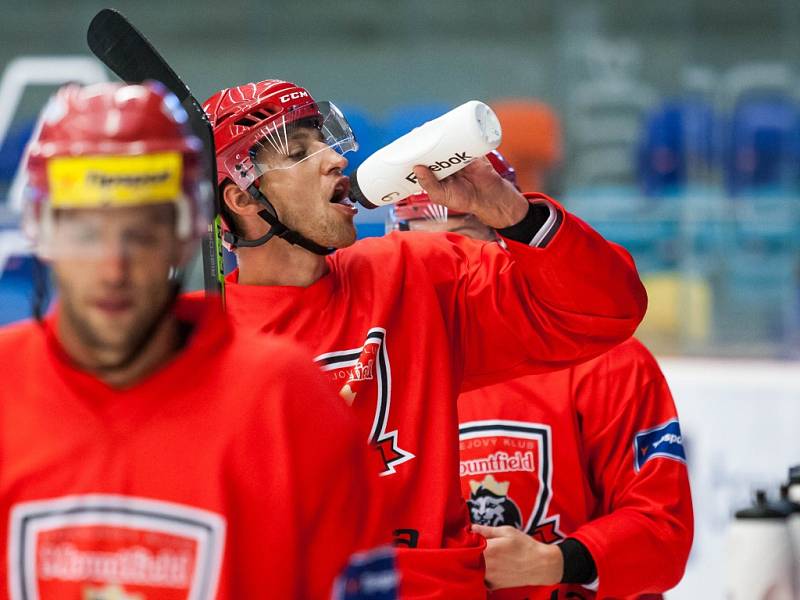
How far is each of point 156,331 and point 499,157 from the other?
118 centimetres

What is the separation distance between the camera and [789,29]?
645 cm

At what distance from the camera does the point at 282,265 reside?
2.14m

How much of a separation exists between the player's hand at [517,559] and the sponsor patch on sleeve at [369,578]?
0.80m

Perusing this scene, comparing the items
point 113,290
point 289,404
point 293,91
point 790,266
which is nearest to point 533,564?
point 293,91

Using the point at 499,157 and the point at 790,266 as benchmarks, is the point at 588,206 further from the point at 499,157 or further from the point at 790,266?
the point at 499,157

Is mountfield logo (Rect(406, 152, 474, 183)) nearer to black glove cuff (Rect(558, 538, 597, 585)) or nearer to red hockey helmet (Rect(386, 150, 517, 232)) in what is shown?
red hockey helmet (Rect(386, 150, 517, 232))

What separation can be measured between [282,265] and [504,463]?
1.79 feet

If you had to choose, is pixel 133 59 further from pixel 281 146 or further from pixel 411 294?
pixel 411 294

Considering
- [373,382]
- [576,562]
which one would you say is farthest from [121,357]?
[576,562]

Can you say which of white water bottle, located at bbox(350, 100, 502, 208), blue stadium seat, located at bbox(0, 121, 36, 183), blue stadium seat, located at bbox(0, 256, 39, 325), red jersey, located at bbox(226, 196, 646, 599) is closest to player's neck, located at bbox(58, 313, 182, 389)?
red jersey, located at bbox(226, 196, 646, 599)

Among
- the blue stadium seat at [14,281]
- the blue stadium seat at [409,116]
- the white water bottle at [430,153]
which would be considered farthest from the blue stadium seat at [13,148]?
the white water bottle at [430,153]

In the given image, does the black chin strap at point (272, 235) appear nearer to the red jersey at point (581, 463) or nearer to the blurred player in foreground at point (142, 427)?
the red jersey at point (581, 463)

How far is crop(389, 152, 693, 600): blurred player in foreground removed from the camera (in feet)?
7.57

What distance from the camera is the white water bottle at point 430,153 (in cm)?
193
